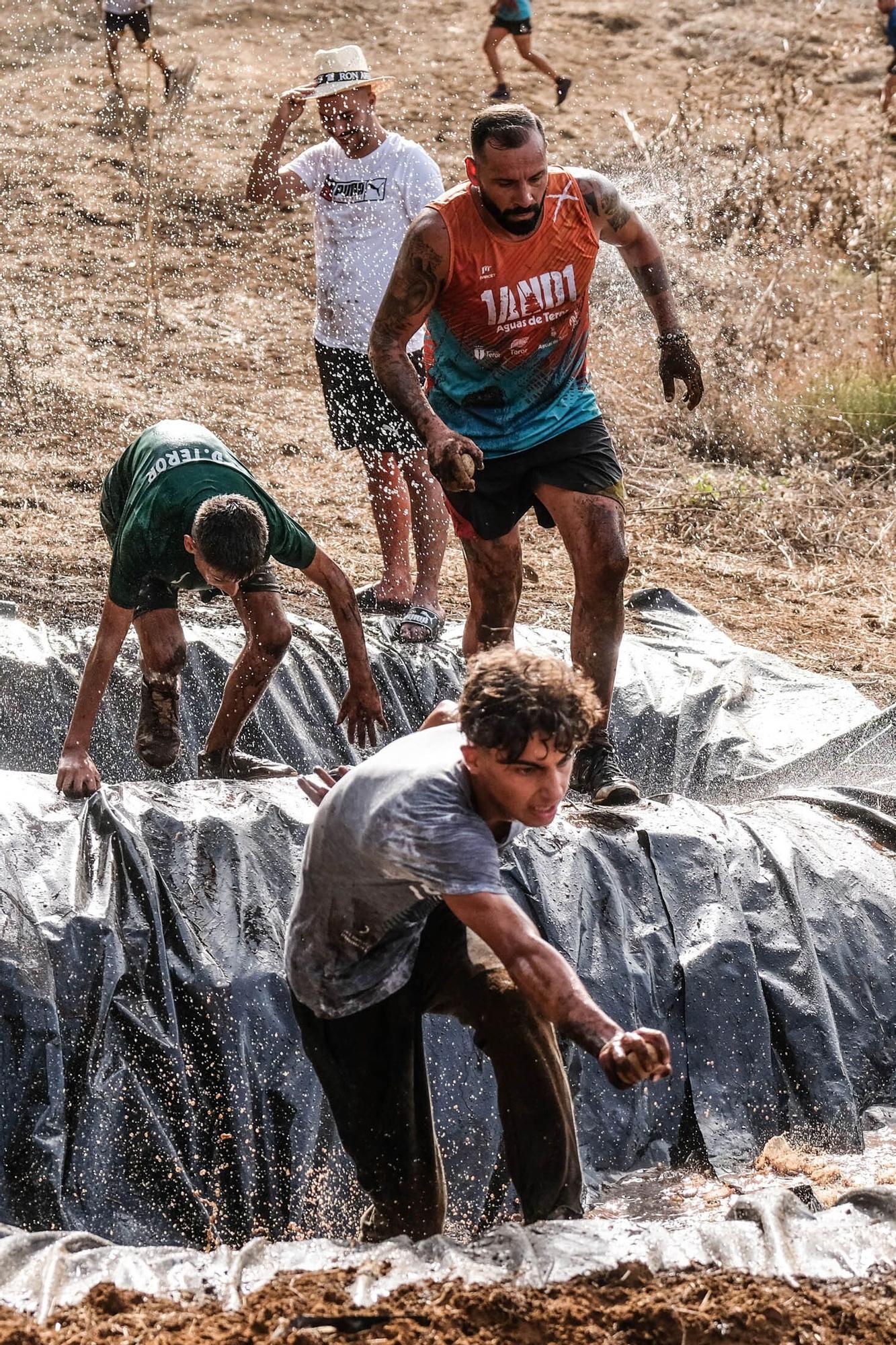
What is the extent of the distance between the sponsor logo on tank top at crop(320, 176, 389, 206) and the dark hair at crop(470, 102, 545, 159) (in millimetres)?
1685

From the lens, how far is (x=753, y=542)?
7781mm

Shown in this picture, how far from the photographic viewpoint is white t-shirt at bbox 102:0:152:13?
11269 mm

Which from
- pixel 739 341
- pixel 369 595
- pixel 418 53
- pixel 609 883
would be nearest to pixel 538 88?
pixel 418 53

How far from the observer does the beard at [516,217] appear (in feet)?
13.0

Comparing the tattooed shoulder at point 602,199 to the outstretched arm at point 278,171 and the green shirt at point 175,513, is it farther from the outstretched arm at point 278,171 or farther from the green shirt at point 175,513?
the outstretched arm at point 278,171

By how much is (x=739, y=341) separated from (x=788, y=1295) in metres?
8.08

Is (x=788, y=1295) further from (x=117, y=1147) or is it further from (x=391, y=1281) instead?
(x=117, y=1147)

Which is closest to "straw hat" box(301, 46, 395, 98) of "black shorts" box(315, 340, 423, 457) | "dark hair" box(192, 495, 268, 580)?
"black shorts" box(315, 340, 423, 457)

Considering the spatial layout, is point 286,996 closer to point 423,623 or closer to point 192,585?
point 192,585

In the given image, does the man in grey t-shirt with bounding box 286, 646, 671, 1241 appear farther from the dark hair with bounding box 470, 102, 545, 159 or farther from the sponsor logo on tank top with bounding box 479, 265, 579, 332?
the dark hair with bounding box 470, 102, 545, 159

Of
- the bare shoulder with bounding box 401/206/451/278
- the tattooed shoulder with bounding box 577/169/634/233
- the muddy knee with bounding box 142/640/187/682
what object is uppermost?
the tattooed shoulder with bounding box 577/169/634/233

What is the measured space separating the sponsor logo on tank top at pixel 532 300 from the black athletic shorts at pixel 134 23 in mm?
8558

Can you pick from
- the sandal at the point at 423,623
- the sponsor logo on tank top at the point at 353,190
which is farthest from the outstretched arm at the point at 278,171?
the sandal at the point at 423,623

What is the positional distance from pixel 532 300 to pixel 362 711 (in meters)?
1.25
